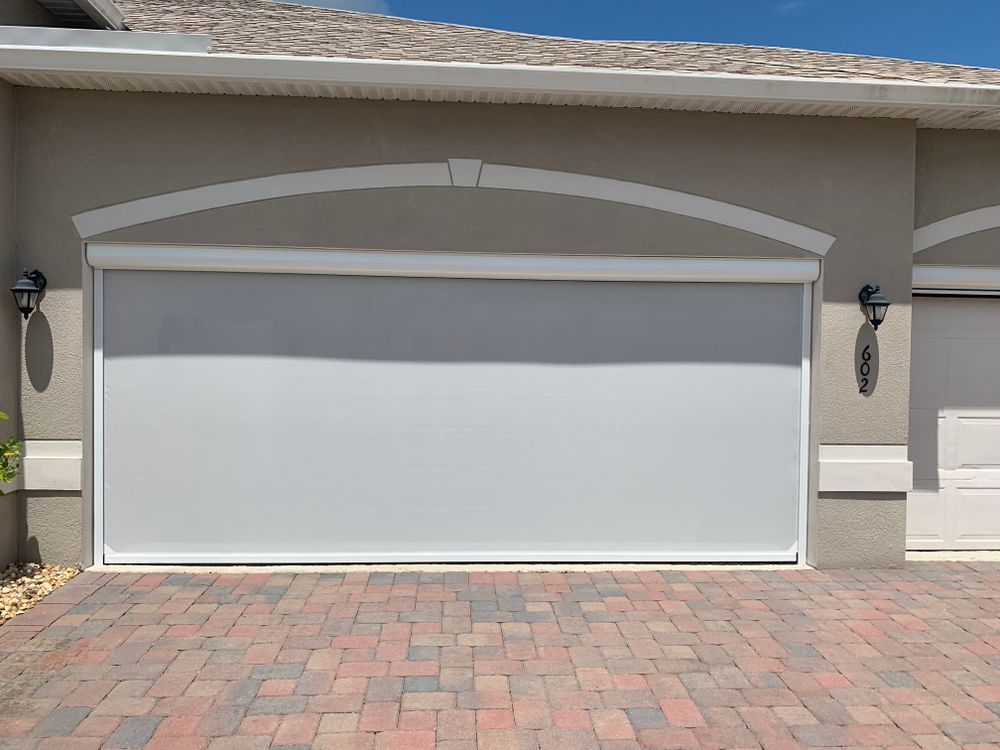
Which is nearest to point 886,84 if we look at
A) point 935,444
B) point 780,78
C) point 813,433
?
point 780,78

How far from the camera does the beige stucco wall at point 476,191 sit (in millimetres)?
5188

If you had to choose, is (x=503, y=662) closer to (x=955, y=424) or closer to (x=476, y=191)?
(x=476, y=191)

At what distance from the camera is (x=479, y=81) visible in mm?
4941

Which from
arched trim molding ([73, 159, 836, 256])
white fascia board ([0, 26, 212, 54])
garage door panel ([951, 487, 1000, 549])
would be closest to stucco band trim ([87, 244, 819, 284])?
arched trim molding ([73, 159, 836, 256])

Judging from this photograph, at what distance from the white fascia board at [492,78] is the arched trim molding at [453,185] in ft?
2.05

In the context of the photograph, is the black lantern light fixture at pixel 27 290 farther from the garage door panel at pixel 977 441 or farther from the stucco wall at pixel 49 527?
the garage door panel at pixel 977 441

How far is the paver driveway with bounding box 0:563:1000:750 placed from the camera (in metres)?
3.25

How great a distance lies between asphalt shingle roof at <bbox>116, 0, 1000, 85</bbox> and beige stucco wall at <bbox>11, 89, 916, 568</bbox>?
498 mm

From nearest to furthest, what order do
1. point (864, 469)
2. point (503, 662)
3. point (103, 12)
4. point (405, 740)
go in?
1. point (405, 740)
2. point (503, 662)
3. point (864, 469)
4. point (103, 12)

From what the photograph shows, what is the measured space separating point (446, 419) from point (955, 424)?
4602mm

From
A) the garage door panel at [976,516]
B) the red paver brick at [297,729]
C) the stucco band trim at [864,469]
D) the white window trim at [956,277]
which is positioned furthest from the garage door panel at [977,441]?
the red paver brick at [297,729]

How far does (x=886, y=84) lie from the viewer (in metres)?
5.05

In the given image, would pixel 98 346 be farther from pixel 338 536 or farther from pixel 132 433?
pixel 338 536

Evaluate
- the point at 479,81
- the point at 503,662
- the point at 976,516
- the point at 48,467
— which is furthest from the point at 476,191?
the point at 976,516
